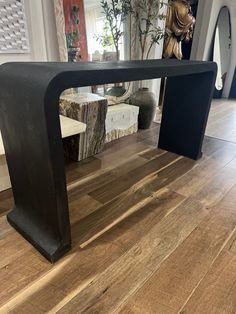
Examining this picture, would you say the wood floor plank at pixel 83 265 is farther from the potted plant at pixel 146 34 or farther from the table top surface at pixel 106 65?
the potted plant at pixel 146 34

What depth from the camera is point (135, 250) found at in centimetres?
99

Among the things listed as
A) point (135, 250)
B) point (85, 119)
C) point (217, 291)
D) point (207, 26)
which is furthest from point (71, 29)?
point (207, 26)

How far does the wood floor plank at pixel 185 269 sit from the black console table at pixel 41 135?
1.20ft

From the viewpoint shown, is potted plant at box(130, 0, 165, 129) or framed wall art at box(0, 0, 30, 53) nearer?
framed wall art at box(0, 0, 30, 53)

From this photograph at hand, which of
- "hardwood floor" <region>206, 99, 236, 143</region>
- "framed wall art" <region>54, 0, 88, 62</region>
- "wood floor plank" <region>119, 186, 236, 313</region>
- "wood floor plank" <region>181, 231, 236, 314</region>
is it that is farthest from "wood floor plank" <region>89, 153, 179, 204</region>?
"framed wall art" <region>54, 0, 88, 62</region>

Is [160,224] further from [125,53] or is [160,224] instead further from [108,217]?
[125,53]

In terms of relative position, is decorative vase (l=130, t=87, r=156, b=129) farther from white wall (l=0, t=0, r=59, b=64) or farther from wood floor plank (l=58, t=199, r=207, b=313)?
wood floor plank (l=58, t=199, r=207, b=313)

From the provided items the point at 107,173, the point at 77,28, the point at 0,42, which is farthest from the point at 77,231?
the point at 77,28

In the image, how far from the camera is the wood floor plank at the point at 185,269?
781 millimetres

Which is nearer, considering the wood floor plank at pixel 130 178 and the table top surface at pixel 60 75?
the table top surface at pixel 60 75

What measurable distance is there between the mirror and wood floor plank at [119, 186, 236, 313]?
10.6ft

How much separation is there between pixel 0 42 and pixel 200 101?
54.3 inches

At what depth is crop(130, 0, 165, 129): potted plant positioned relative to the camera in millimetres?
2229

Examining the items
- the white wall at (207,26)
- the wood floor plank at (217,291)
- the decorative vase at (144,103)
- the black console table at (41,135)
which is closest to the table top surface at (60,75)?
the black console table at (41,135)
